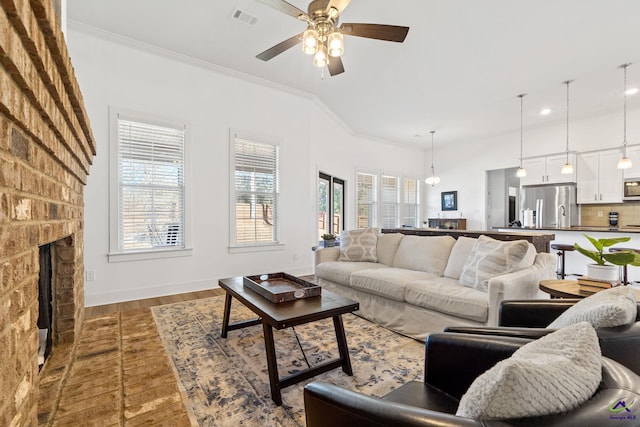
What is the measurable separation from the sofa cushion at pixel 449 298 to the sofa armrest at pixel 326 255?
1370 mm

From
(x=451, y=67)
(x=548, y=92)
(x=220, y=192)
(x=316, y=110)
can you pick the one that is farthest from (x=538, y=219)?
(x=220, y=192)

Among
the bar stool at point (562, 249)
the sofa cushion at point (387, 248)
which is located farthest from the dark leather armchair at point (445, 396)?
the bar stool at point (562, 249)

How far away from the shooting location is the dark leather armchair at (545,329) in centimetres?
103

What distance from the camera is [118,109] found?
144 inches

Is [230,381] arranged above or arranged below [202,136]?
below

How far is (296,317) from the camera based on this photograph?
1.83 meters

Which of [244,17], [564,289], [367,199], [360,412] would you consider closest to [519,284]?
[564,289]

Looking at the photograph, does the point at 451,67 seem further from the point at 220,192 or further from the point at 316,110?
the point at 220,192

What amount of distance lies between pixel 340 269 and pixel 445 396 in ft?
7.46

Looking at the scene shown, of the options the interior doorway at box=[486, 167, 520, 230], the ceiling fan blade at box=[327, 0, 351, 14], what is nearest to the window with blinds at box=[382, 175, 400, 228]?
the interior doorway at box=[486, 167, 520, 230]

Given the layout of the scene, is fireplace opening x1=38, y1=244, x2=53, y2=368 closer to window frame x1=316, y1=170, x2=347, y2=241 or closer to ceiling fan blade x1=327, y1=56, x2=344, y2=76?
ceiling fan blade x1=327, y1=56, x2=344, y2=76

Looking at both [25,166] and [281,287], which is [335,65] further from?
[25,166]

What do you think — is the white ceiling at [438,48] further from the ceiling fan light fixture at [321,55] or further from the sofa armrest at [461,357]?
the sofa armrest at [461,357]

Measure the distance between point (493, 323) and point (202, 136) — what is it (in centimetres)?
406
